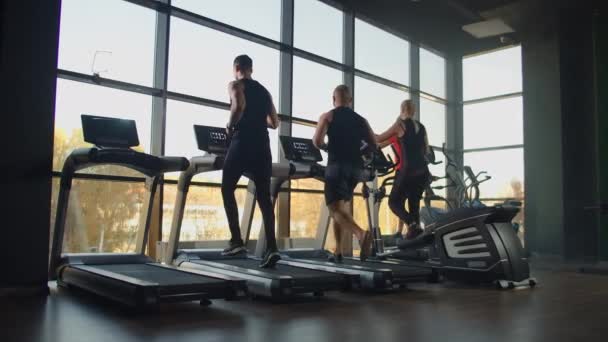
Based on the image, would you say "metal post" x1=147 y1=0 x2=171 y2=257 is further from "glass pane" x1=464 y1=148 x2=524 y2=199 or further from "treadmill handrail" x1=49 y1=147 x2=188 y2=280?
"glass pane" x1=464 y1=148 x2=524 y2=199

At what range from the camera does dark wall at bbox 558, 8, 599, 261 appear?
7246 millimetres

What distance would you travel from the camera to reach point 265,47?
6848mm

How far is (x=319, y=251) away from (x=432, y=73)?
558 centimetres

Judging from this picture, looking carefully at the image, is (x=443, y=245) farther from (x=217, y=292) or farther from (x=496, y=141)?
(x=496, y=141)

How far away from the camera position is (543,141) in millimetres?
7777

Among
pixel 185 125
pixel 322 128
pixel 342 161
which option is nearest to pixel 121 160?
pixel 322 128

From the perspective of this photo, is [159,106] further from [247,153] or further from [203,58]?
[247,153]

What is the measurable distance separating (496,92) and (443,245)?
5778 mm

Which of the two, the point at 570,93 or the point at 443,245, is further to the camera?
the point at 570,93

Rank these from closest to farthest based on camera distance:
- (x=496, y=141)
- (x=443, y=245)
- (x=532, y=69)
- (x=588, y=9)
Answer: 1. (x=443, y=245)
2. (x=588, y=9)
3. (x=532, y=69)
4. (x=496, y=141)

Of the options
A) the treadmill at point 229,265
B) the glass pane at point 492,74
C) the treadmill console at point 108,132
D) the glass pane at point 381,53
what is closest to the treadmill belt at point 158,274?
the treadmill at point 229,265

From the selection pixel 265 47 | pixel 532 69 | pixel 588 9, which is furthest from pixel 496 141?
pixel 265 47

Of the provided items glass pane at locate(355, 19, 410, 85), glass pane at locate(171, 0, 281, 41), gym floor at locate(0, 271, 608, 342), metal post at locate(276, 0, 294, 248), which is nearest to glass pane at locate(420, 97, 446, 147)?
glass pane at locate(355, 19, 410, 85)

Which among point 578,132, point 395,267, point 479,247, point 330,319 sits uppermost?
point 578,132
